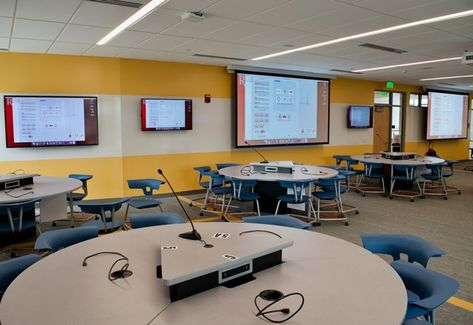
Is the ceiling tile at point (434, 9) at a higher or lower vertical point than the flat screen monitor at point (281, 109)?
higher

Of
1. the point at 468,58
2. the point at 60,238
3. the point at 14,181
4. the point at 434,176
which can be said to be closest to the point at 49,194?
the point at 14,181

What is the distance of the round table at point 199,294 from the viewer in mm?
1489

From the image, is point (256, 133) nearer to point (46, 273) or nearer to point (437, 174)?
point (437, 174)

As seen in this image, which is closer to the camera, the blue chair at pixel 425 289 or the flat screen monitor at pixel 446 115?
the blue chair at pixel 425 289

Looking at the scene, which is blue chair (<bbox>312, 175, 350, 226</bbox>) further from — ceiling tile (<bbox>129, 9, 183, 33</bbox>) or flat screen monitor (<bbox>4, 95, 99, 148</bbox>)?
flat screen monitor (<bbox>4, 95, 99, 148</bbox>)

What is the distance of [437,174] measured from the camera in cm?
818

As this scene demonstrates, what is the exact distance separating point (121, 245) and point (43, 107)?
5155 millimetres

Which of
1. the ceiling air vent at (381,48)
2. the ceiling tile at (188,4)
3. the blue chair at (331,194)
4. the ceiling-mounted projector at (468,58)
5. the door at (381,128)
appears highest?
the ceiling air vent at (381,48)

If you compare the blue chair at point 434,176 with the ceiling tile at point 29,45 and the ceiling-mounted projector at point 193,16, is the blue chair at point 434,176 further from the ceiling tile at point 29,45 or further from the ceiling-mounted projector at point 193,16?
the ceiling tile at point 29,45

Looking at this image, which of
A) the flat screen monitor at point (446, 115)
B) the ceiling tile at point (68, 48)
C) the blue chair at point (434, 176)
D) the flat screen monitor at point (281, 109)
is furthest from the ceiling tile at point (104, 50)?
the flat screen monitor at point (446, 115)

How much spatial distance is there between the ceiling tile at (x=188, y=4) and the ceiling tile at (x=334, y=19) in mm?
1383

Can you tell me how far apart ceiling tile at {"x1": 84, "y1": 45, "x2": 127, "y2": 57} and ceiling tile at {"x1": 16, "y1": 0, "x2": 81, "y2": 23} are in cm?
161

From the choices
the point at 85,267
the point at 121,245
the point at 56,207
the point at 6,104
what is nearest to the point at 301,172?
the point at 56,207

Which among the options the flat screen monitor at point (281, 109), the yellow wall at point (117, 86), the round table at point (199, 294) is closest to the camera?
the round table at point (199, 294)
